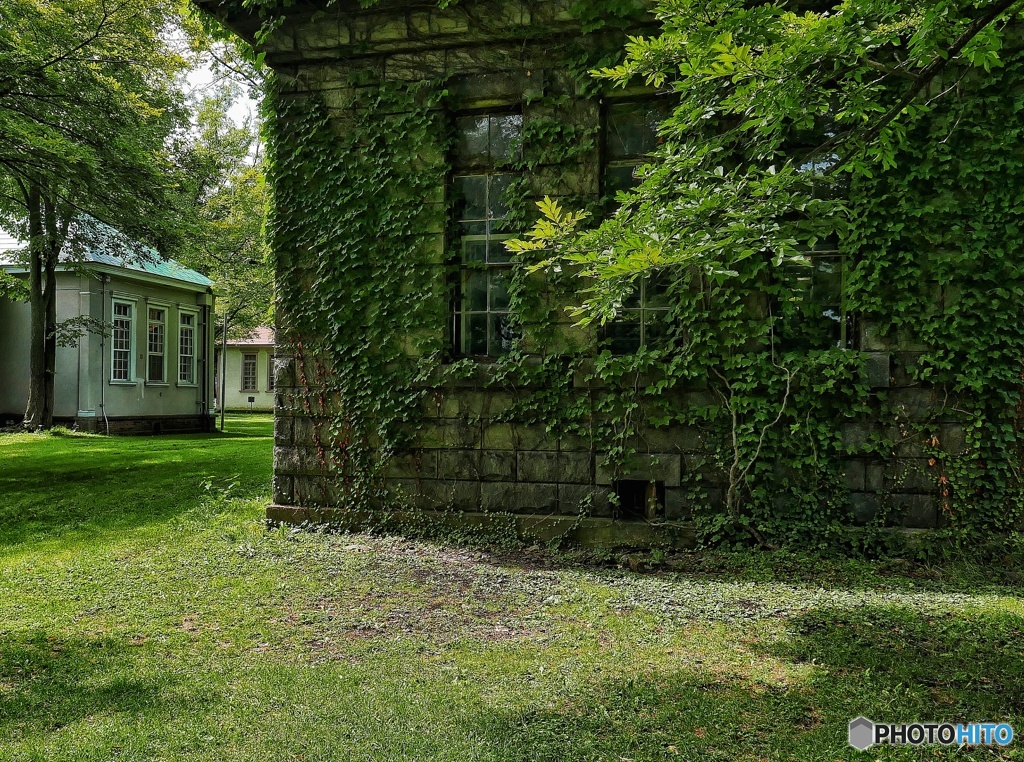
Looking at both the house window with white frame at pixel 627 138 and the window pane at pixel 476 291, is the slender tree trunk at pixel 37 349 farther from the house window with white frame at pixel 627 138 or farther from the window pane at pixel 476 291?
the house window with white frame at pixel 627 138

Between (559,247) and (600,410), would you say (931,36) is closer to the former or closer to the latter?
(559,247)

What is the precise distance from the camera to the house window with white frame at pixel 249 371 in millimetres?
34219

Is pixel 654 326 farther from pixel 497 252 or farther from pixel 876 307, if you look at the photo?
pixel 876 307

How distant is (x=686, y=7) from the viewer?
372 centimetres

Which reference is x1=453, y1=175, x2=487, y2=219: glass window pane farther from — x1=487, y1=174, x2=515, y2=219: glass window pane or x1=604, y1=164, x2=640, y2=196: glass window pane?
x1=604, y1=164, x2=640, y2=196: glass window pane

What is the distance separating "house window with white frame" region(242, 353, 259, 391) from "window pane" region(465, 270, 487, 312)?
3025 centimetres

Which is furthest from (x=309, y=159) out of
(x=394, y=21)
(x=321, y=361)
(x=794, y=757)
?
(x=794, y=757)

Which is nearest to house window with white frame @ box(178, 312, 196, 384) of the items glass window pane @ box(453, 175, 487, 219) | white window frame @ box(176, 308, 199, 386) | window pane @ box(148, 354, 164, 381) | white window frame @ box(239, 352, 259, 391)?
white window frame @ box(176, 308, 199, 386)

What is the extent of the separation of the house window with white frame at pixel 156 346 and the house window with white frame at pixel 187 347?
592 mm

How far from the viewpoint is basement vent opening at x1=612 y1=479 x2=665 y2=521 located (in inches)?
233

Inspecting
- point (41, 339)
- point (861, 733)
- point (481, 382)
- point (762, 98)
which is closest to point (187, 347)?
point (41, 339)

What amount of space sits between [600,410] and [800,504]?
1.81 meters

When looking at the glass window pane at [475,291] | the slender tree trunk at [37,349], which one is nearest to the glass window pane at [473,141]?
the glass window pane at [475,291]

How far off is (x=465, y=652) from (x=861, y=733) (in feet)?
6.36
